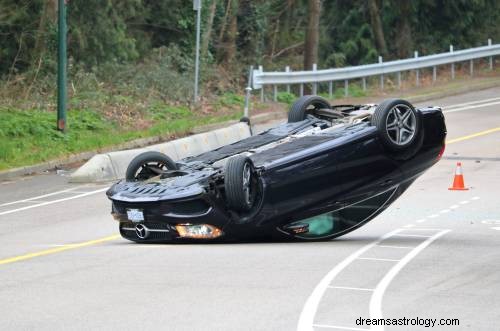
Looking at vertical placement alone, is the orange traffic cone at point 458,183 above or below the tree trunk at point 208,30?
below

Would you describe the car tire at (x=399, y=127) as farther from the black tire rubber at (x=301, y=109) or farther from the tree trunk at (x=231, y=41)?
the tree trunk at (x=231, y=41)

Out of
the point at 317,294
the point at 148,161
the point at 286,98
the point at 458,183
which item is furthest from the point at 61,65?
the point at 317,294

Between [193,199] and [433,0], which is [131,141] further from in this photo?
[433,0]

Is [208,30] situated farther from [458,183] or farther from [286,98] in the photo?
[458,183]

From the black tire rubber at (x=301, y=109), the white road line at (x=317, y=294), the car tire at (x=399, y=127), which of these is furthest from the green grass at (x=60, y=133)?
the white road line at (x=317, y=294)

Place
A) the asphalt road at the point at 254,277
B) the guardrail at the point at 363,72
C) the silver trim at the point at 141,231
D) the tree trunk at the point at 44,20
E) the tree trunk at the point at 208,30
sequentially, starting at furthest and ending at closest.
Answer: the tree trunk at the point at 208,30
the guardrail at the point at 363,72
the tree trunk at the point at 44,20
the silver trim at the point at 141,231
the asphalt road at the point at 254,277

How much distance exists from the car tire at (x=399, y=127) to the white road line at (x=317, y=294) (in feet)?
4.19

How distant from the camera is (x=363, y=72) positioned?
3384 centimetres

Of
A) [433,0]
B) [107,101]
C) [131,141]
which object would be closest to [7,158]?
[131,141]

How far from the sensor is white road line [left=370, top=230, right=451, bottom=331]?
30.0ft

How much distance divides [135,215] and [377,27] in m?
32.0

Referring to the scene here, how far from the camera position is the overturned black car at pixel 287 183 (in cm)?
1284

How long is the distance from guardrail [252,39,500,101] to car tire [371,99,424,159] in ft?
54.3

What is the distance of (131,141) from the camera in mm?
25547
